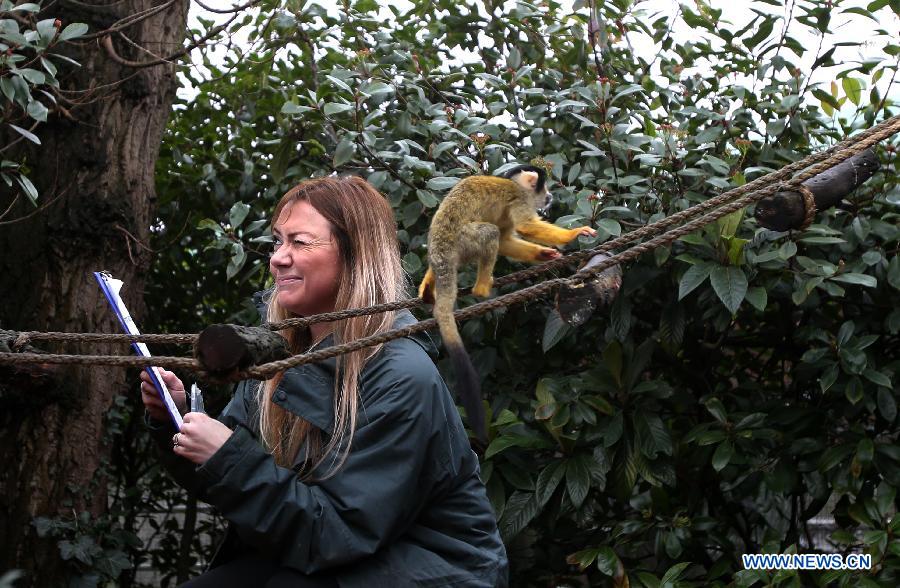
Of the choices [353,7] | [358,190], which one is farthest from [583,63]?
[358,190]

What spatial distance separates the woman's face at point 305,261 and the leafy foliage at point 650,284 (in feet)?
2.56

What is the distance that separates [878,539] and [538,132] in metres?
1.63

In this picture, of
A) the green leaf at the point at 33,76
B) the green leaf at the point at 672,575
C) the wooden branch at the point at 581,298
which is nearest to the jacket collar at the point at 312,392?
the wooden branch at the point at 581,298

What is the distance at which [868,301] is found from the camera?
3.04 m

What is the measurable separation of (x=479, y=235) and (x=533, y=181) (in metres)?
0.29

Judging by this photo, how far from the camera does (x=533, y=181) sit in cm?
235

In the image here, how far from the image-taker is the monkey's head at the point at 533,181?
2354 mm

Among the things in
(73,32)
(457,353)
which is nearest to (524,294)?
(457,353)

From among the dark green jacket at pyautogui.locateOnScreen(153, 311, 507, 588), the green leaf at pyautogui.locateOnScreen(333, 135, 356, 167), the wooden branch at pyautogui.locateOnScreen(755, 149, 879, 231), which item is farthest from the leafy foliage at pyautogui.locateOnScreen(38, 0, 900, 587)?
the dark green jacket at pyautogui.locateOnScreen(153, 311, 507, 588)

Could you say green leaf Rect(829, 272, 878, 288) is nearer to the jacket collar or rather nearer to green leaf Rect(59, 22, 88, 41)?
the jacket collar

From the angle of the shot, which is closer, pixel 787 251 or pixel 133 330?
pixel 133 330

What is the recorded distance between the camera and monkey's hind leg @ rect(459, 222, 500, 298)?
215 centimetres

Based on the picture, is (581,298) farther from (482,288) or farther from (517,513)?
(517,513)

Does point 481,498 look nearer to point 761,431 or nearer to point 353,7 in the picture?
point 761,431
